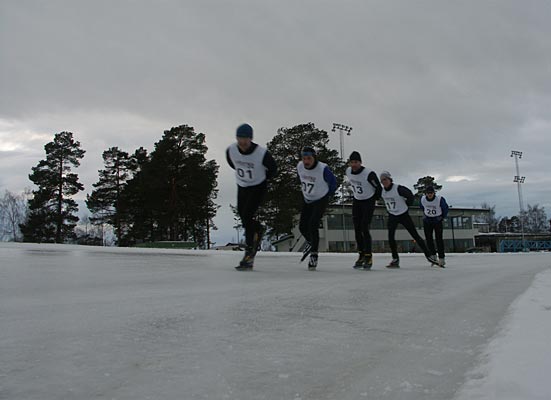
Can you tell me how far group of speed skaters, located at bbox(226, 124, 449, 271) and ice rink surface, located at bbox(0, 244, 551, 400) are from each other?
229cm

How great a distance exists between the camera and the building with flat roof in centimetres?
4834

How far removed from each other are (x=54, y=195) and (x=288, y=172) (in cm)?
2384

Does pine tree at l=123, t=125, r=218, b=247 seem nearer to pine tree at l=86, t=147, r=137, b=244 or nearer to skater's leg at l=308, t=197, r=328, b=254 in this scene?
pine tree at l=86, t=147, r=137, b=244

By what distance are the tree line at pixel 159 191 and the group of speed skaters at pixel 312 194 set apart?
89.9 feet

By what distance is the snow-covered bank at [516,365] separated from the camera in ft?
4.36

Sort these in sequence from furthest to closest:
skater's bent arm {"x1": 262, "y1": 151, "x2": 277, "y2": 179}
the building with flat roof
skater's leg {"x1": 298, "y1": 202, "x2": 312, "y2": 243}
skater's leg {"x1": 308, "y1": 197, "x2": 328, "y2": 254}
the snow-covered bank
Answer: the building with flat roof < skater's leg {"x1": 298, "y1": 202, "x2": 312, "y2": 243} < skater's leg {"x1": 308, "y1": 197, "x2": 328, "y2": 254} < skater's bent arm {"x1": 262, "y1": 151, "x2": 277, "y2": 179} < the snow-covered bank

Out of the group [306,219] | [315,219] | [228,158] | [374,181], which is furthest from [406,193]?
[228,158]

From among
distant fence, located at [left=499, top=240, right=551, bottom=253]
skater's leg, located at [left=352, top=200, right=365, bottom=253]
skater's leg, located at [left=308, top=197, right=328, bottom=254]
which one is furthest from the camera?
distant fence, located at [left=499, top=240, right=551, bottom=253]

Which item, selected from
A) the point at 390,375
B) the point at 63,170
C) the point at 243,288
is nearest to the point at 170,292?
the point at 243,288

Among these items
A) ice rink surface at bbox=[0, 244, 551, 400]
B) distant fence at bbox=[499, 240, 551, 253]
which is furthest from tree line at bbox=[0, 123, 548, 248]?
ice rink surface at bbox=[0, 244, 551, 400]

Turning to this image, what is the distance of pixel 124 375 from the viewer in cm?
145

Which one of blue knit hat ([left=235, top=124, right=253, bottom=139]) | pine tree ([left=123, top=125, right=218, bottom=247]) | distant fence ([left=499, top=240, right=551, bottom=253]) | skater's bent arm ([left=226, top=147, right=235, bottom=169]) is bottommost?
distant fence ([left=499, top=240, right=551, bottom=253])

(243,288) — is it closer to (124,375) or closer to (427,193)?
(124,375)

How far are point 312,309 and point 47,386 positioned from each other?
1.56 meters
